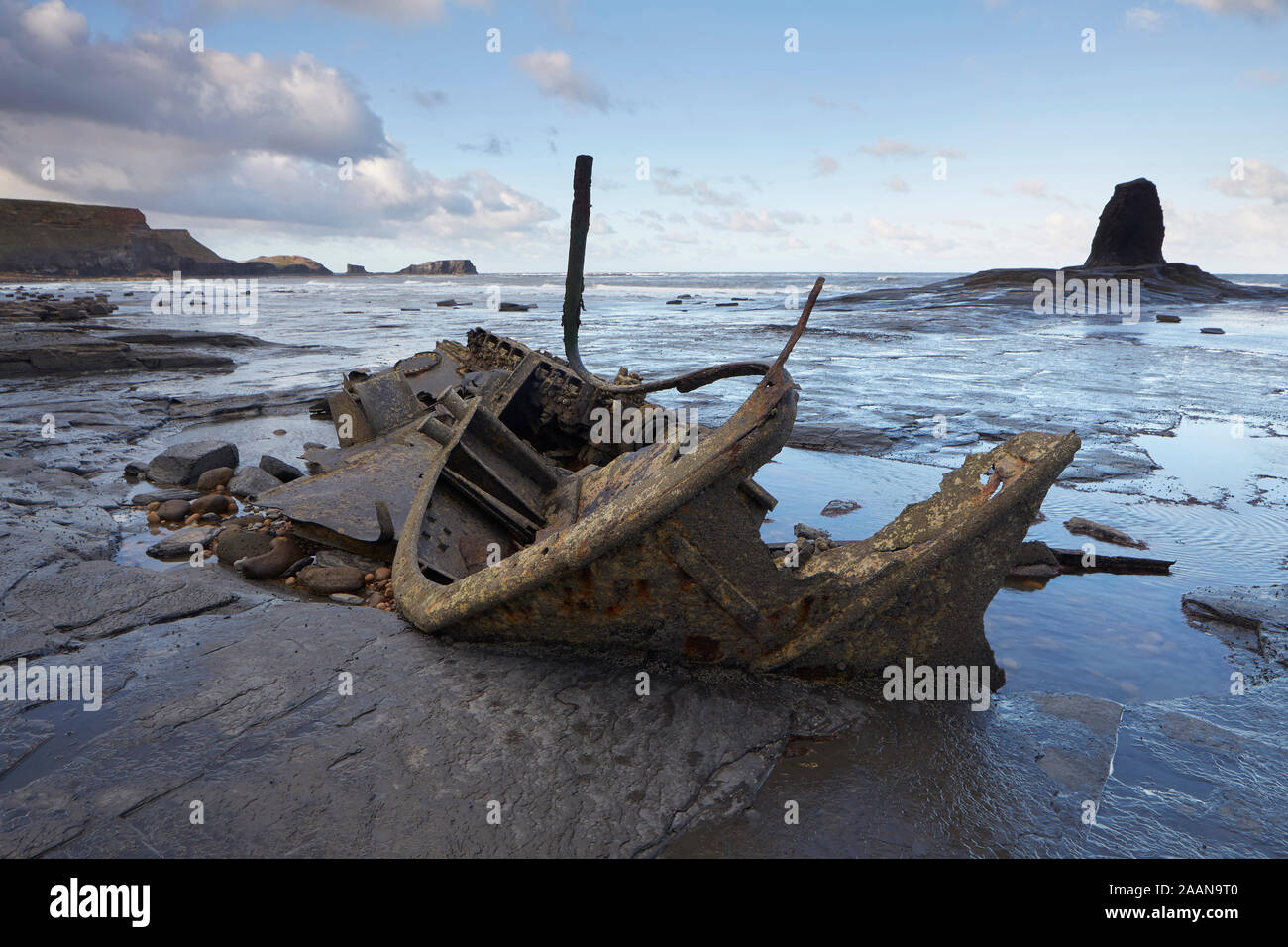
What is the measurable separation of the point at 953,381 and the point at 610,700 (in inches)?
467

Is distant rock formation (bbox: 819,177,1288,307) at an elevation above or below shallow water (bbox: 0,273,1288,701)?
above

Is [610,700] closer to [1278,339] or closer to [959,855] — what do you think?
[959,855]

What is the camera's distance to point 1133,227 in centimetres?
4625

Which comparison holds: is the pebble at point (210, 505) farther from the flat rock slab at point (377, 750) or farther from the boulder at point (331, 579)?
the flat rock slab at point (377, 750)

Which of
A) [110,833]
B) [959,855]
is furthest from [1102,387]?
[110,833]

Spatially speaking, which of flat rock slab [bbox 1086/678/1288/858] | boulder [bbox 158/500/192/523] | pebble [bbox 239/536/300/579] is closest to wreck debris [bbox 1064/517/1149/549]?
flat rock slab [bbox 1086/678/1288/858]

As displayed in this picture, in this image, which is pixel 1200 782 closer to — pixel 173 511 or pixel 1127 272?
pixel 173 511

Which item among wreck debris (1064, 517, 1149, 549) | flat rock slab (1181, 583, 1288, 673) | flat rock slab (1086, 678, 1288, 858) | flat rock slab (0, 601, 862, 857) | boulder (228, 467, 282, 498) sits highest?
boulder (228, 467, 282, 498)

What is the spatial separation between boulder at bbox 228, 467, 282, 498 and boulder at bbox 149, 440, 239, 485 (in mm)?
329

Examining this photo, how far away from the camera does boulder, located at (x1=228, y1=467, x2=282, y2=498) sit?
5.90 metres

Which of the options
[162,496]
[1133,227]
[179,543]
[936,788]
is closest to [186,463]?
[162,496]

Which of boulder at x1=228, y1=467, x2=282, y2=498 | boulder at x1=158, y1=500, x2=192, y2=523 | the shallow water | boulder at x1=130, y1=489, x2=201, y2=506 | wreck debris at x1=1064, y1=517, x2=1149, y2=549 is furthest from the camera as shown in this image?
boulder at x1=228, y1=467, x2=282, y2=498

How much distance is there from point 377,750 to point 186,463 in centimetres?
488

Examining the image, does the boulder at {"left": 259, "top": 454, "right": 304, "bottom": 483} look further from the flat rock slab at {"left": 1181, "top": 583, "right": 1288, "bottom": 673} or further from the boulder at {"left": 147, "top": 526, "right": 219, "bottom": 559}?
the flat rock slab at {"left": 1181, "top": 583, "right": 1288, "bottom": 673}
